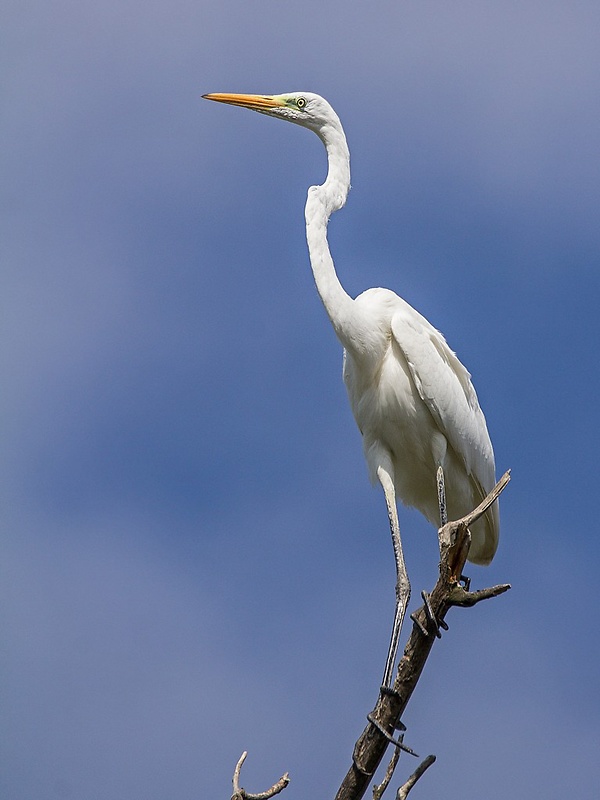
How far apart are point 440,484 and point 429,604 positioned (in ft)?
5.00

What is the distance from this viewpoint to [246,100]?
7.21 meters

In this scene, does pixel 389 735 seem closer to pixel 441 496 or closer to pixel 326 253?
pixel 441 496

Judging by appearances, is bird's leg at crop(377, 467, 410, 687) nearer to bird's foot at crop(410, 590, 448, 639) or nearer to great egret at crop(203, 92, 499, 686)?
great egret at crop(203, 92, 499, 686)

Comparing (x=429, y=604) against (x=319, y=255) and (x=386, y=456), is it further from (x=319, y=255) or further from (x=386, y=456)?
(x=319, y=255)

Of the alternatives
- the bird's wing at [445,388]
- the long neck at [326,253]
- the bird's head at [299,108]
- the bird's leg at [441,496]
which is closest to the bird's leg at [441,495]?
the bird's leg at [441,496]

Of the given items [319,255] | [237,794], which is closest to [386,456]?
[319,255]

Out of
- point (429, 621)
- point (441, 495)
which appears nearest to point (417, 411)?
point (441, 495)

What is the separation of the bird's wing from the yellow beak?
183cm

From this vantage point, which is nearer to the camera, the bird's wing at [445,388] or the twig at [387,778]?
the twig at [387,778]

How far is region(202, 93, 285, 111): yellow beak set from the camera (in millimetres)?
7098

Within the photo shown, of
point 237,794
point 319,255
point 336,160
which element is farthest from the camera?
point 336,160

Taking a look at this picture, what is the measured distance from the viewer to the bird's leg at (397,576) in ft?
18.3

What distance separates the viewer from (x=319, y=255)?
625 cm

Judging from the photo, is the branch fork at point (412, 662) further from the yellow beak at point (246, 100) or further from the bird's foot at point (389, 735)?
the yellow beak at point (246, 100)
